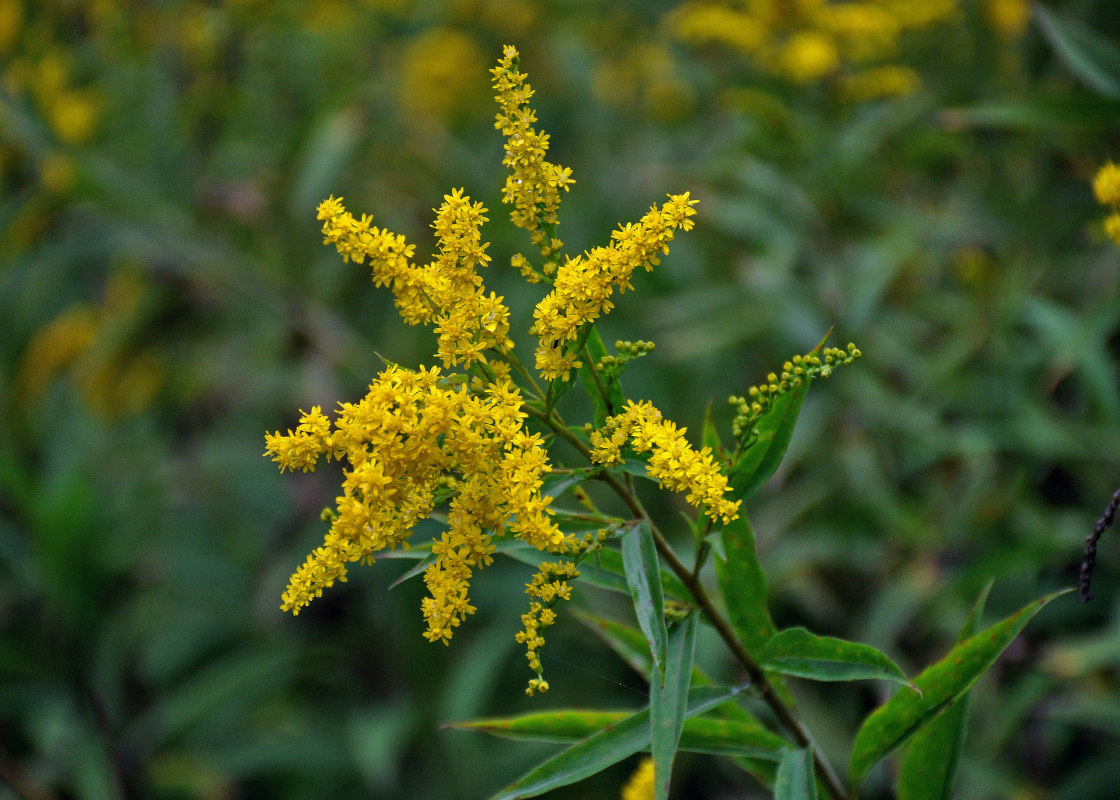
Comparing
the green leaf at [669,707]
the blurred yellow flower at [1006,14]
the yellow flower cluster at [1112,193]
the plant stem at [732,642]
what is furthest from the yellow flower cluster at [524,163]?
the blurred yellow flower at [1006,14]

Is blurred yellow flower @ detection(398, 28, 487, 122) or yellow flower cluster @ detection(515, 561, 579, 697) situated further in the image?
blurred yellow flower @ detection(398, 28, 487, 122)

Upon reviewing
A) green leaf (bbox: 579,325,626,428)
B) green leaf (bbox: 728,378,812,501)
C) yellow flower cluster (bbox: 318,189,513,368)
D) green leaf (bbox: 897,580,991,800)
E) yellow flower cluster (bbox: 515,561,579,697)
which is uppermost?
yellow flower cluster (bbox: 318,189,513,368)

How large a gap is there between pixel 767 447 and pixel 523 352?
253 cm

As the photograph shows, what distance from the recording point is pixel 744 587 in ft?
4.65

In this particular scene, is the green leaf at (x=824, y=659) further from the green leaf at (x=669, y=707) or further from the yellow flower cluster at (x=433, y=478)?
the yellow flower cluster at (x=433, y=478)

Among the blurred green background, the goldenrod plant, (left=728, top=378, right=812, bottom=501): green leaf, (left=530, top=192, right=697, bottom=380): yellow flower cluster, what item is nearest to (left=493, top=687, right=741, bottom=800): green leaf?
the goldenrod plant

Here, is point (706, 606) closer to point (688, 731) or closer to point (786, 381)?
point (688, 731)

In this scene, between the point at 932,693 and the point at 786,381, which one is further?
the point at 932,693

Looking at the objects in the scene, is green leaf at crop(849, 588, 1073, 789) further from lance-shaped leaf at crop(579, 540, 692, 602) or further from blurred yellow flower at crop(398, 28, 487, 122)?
blurred yellow flower at crop(398, 28, 487, 122)

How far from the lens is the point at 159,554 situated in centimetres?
386

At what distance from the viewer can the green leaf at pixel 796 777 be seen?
1.26m

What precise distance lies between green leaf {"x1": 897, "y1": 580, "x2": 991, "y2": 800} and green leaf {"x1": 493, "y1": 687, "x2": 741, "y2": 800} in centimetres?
41

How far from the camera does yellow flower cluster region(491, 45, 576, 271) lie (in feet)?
3.88

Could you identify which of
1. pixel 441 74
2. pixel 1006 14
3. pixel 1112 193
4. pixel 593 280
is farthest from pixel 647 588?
pixel 441 74
